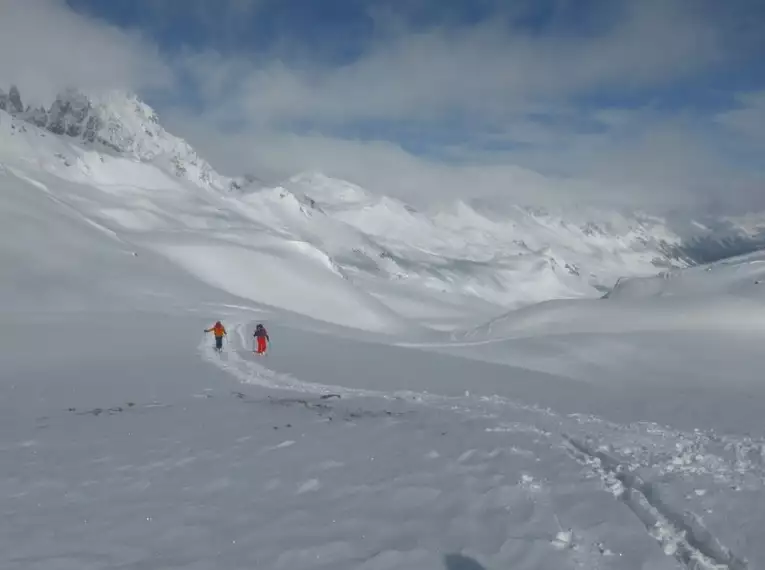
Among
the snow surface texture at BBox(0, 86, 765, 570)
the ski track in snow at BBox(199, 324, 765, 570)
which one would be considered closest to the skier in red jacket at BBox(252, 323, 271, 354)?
the snow surface texture at BBox(0, 86, 765, 570)

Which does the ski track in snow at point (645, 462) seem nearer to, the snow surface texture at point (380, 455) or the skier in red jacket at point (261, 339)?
the snow surface texture at point (380, 455)

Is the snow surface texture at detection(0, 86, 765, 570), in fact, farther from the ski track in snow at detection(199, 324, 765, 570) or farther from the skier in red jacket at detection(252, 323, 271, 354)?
the skier in red jacket at detection(252, 323, 271, 354)

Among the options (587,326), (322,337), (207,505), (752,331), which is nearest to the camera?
(207,505)

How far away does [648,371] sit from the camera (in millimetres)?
31438

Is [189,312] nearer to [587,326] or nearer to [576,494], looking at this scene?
[587,326]

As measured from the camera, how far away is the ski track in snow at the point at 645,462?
8.79 meters

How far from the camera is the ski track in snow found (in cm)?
879

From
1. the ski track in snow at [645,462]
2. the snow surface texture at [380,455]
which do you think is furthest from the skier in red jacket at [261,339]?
A: the ski track in snow at [645,462]

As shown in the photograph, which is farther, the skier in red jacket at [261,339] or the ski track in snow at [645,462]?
the skier in red jacket at [261,339]

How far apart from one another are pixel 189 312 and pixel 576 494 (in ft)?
Result: 160

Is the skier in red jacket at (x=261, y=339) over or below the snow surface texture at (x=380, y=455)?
over

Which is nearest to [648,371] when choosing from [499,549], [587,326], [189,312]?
[587,326]

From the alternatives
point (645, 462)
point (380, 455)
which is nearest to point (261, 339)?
point (380, 455)

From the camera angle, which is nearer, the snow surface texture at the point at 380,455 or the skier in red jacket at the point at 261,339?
the snow surface texture at the point at 380,455
